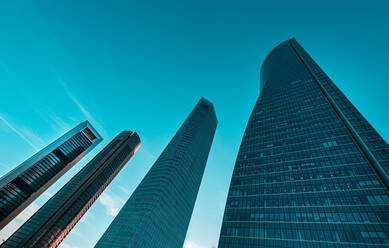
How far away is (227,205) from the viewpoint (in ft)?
250

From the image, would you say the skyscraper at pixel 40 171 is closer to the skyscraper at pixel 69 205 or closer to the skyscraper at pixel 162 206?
the skyscraper at pixel 69 205

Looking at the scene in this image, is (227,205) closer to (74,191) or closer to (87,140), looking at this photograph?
(74,191)

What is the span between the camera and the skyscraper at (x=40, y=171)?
116 metres

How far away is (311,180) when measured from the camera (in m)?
69.1

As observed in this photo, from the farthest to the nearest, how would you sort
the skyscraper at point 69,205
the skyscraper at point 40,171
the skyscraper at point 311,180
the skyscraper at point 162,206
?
the skyscraper at point 69,205, the skyscraper at point 162,206, the skyscraper at point 40,171, the skyscraper at point 311,180

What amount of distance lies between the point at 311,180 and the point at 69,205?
155032mm

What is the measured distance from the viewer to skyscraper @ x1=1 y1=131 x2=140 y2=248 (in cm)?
12244

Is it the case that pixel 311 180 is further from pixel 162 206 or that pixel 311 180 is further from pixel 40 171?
pixel 40 171

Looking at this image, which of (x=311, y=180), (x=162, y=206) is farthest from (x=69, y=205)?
(x=311, y=180)

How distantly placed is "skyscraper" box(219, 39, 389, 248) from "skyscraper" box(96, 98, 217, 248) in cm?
7189

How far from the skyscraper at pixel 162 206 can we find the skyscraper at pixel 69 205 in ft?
106

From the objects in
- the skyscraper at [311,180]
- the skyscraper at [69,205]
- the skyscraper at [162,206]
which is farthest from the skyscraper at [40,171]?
the skyscraper at [311,180]

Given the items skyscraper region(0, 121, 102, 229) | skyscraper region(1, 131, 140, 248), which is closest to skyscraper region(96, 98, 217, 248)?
skyscraper region(1, 131, 140, 248)

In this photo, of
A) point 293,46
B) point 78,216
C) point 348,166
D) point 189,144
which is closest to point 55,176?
point 78,216
